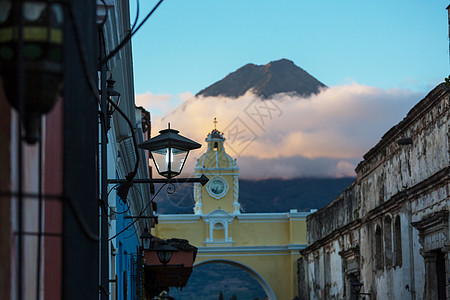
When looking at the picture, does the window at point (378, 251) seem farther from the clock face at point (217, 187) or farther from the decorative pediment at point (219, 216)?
the clock face at point (217, 187)

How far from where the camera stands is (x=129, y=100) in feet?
37.7

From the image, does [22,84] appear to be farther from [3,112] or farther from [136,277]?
[136,277]

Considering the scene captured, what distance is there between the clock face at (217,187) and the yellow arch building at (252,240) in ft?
7.43

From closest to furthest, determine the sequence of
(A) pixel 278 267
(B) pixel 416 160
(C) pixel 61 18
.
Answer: (C) pixel 61 18, (B) pixel 416 160, (A) pixel 278 267

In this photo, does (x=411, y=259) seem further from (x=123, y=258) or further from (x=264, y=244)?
(x=264, y=244)

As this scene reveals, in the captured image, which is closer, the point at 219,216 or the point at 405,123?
the point at 405,123

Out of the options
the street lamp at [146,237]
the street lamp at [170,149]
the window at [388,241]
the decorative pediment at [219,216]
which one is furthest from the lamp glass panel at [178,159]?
the decorative pediment at [219,216]

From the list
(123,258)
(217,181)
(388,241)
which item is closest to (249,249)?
(217,181)

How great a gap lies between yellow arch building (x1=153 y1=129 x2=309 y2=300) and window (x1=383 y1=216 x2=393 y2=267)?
24.0m

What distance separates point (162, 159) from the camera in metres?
8.49

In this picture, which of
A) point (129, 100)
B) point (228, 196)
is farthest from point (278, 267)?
point (129, 100)

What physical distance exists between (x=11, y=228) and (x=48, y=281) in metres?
0.86

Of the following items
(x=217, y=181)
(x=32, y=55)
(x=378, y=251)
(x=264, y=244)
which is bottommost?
(x=32, y=55)

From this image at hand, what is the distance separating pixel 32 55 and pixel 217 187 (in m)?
44.6
